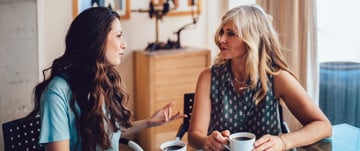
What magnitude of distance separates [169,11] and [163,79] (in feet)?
2.14

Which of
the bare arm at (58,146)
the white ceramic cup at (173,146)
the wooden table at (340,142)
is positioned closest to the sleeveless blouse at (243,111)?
the wooden table at (340,142)

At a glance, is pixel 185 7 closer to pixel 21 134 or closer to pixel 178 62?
pixel 178 62

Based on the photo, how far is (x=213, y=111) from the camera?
7.64 ft

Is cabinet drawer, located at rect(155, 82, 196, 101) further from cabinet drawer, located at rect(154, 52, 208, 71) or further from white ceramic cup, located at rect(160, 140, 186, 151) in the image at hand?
white ceramic cup, located at rect(160, 140, 186, 151)

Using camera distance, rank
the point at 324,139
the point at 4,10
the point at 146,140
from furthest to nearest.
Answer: the point at 146,140 < the point at 4,10 < the point at 324,139

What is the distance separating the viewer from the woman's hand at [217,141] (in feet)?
5.96

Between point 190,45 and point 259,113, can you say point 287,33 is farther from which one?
point 259,113

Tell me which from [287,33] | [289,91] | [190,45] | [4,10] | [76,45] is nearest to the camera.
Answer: [76,45]

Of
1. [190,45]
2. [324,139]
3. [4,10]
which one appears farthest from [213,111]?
[190,45]

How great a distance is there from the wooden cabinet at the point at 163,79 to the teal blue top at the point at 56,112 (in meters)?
2.17

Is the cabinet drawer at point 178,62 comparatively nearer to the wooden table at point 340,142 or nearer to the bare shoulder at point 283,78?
the bare shoulder at point 283,78

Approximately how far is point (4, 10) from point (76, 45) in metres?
1.55

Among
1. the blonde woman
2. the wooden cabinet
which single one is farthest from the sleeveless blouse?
the wooden cabinet

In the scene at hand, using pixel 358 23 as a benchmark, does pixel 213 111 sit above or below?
below
